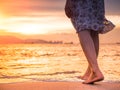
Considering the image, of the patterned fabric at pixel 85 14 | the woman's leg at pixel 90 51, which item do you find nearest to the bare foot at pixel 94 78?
the woman's leg at pixel 90 51

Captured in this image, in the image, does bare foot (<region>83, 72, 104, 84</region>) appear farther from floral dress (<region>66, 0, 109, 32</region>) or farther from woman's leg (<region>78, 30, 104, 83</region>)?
floral dress (<region>66, 0, 109, 32</region>)

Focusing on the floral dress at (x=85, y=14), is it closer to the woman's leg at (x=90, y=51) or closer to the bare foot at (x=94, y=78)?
the woman's leg at (x=90, y=51)

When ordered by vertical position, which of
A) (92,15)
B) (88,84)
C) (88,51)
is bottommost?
(88,84)

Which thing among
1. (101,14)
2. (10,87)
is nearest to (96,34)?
(101,14)

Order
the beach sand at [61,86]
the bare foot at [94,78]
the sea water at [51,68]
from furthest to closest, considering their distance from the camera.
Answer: the sea water at [51,68]
the bare foot at [94,78]
the beach sand at [61,86]

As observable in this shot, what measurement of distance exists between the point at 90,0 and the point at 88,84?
2.65 feet

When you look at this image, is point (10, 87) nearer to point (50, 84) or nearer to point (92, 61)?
point (50, 84)

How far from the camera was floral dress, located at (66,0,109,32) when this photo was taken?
4.20m

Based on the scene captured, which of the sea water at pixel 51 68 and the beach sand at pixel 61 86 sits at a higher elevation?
the beach sand at pixel 61 86

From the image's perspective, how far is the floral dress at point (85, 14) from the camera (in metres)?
4.20

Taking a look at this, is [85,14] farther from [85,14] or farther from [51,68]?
[51,68]

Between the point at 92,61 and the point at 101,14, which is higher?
the point at 101,14

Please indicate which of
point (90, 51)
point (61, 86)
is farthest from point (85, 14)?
point (61, 86)

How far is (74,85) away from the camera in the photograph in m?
4.16
